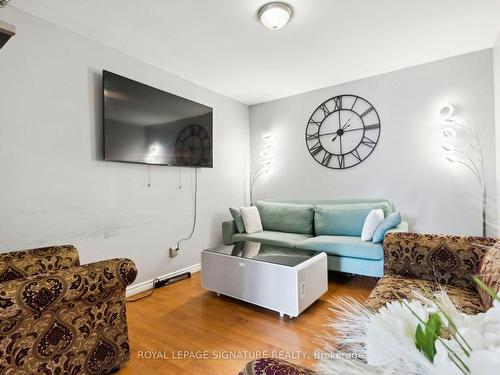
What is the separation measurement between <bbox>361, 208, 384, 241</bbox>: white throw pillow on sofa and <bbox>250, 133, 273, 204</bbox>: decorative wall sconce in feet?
5.79

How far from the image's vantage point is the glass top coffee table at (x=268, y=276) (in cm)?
199

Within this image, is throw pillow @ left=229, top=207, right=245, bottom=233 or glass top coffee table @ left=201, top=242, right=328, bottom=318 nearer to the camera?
glass top coffee table @ left=201, top=242, right=328, bottom=318

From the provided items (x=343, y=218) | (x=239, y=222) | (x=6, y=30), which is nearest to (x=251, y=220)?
(x=239, y=222)

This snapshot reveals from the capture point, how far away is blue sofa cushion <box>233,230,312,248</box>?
9.66ft

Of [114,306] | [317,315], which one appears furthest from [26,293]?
[317,315]

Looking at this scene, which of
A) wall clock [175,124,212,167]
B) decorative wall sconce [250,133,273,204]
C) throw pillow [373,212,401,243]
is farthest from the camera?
decorative wall sconce [250,133,273,204]

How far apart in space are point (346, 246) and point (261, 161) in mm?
2006

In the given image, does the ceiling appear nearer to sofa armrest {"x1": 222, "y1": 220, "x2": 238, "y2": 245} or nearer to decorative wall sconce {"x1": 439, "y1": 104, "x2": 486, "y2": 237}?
decorative wall sconce {"x1": 439, "y1": 104, "x2": 486, "y2": 237}

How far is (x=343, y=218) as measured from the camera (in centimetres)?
304

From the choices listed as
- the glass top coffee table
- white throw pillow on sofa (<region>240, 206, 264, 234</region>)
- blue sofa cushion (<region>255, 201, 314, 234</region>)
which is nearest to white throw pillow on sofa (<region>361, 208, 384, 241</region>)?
the glass top coffee table

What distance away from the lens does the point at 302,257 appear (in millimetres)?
2230

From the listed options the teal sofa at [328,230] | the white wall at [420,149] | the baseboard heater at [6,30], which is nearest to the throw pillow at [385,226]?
the teal sofa at [328,230]

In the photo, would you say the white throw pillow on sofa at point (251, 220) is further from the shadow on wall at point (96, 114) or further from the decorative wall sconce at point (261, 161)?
the shadow on wall at point (96, 114)

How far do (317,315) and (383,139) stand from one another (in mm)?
2201
